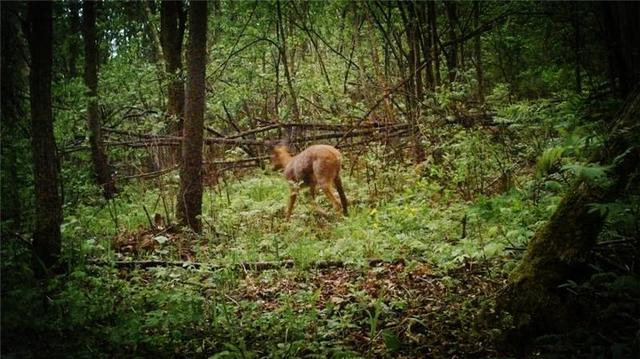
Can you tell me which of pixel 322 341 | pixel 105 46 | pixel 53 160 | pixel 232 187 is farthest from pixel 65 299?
pixel 105 46

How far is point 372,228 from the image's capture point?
27.3 feet

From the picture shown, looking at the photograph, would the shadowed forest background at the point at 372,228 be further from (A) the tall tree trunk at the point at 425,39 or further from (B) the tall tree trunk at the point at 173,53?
(B) the tall tree trunk at the point at 173,53

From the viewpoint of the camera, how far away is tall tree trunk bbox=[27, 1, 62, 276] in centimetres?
589

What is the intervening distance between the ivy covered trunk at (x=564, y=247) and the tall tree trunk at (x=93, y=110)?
9361mm

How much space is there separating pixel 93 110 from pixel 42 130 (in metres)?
6.05

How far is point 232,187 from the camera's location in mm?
12477

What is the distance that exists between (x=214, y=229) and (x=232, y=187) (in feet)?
11.9

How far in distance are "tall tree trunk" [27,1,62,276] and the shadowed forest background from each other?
0.07ft

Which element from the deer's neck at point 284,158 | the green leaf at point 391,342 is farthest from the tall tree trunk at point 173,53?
the green leaf at point 391,342

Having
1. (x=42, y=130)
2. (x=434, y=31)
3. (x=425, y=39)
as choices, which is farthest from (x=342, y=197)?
(x=42, y=130)

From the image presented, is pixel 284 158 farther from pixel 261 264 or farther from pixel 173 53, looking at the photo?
pixel 261 264

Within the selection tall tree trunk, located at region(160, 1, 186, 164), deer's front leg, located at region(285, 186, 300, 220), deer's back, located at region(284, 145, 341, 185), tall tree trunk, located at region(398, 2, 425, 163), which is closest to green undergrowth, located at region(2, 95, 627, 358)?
deer's front leg, located at region(285, 186, 300, 220)

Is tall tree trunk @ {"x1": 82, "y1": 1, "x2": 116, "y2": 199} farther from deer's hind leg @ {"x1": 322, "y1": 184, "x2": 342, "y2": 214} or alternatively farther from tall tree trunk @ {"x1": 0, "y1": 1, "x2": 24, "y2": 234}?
tall tree trunk @ {"x1": 0, "y1": 1, "x2": 24, "y2": 234}

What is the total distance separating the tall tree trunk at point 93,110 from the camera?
38.6 ft
